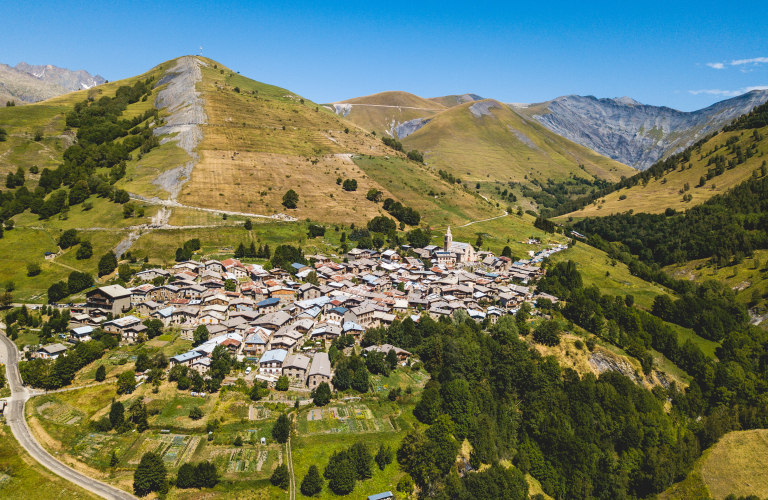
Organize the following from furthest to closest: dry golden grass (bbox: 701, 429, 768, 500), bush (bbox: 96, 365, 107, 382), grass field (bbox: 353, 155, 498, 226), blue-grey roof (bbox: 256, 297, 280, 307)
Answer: grass field (bbox: 353, 155, 498, 226) → blue-grey roof (bbox: 256, 297, 280, 307) → dry golden grass (bbox: 701, 429, 768, 500) → bush (bbox: 96, 365, 107, 382)

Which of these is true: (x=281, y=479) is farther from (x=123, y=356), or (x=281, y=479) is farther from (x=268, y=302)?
(x=268, y=302)

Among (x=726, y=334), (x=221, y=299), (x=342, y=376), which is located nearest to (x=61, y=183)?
(x=221, y=299)

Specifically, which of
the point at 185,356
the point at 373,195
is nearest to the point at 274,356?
the point at 185,356

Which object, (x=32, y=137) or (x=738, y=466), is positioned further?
(x=32, y=137)

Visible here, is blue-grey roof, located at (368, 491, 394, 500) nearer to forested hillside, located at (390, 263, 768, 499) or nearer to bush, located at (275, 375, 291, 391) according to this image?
forested hillside, located at (390, 263, 768, 499)

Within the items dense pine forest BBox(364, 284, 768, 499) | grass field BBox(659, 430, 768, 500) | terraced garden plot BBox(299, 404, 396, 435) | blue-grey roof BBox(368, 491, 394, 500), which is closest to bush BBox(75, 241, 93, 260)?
dense pine forest BBox(364, 284, 768, 499)

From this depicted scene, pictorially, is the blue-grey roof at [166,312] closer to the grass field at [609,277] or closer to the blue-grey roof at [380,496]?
the blue-grey roof at [380,496]
